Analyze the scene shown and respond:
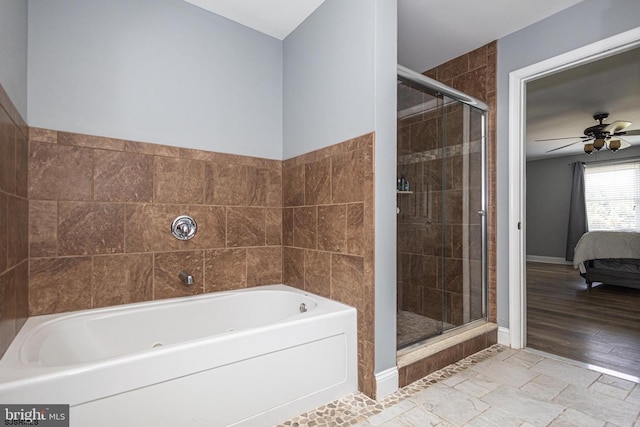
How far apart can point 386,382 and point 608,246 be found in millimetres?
4402

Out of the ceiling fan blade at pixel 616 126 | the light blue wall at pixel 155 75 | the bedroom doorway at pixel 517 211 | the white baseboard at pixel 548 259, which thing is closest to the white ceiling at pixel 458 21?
the bedroom doorway at pixel 517 211

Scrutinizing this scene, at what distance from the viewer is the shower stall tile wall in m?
1.67

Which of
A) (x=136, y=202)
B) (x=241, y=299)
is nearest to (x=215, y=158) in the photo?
(x=136, y=202)

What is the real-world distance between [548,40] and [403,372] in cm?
249

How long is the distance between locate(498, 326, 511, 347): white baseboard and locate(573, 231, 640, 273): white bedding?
3.03m

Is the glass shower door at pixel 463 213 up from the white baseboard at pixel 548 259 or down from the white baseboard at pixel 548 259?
up

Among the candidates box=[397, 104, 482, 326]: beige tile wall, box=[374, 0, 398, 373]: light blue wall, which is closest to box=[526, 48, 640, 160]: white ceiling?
box=[397, 104, 482, 326]: beige tile wall

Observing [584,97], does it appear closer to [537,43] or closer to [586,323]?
[537,43]

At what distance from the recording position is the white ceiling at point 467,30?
83.8 inches

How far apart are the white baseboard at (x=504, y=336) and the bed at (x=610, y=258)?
118 inches

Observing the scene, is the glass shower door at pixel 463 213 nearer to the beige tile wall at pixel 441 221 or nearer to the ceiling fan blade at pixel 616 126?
the beige tile wall at pixel 441 221

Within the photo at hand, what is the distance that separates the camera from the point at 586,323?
2893 mm

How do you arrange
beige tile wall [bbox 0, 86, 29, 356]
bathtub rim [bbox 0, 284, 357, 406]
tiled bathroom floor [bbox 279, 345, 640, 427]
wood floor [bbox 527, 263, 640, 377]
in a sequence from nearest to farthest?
1. bathtub rim [bbox 0, 284, 357, 406]
2. beige tile wall [bbox 0, 86, 29, 356]
3. tiled bathroom floor [bbox 279, 345, 640, 427]
4. wood floor [bbox 527, 263, 640, 377]

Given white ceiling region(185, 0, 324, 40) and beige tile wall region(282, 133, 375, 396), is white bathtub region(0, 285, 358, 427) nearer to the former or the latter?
beige tile wall region(282, 133, 375, 396)
